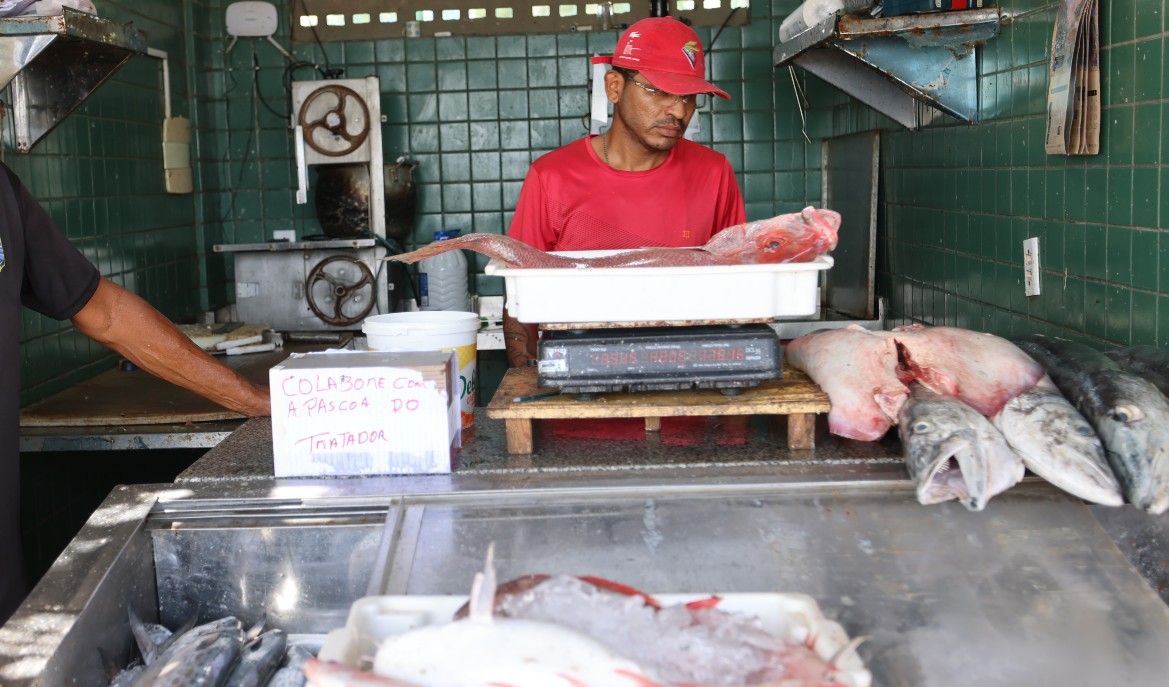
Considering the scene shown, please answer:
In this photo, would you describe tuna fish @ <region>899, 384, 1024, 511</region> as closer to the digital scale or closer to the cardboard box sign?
the digital scale

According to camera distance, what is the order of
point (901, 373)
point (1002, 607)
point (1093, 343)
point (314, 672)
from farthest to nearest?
point (1093, 343) < point (901, 373) < point (1002, 607) < point (314, 672)

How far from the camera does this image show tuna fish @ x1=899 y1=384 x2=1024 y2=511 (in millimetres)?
1896

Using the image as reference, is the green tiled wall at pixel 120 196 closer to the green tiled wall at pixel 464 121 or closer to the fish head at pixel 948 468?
the green tiled wall at pixel 464 121

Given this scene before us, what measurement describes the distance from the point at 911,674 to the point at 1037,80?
81.0 inches

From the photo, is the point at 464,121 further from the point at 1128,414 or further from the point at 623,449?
the point at 1128,414

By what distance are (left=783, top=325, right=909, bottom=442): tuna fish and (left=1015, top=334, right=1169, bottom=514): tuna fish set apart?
338 millimetres

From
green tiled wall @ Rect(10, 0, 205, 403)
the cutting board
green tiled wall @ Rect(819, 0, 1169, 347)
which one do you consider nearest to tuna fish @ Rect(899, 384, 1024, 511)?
green tiled wall @ Rect(819, 0, 1169, 347)

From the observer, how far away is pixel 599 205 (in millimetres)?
3430

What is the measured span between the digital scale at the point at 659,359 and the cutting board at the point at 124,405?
1.79 metres

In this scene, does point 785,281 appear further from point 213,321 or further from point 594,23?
point 213,321

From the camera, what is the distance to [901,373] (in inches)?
89.9

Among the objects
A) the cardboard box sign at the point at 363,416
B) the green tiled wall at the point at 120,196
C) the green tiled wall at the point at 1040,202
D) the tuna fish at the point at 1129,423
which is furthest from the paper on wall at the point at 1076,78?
the green tiled wall at the point at 120,196

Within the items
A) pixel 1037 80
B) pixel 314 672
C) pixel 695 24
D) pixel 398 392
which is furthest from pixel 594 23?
pixel 314 672

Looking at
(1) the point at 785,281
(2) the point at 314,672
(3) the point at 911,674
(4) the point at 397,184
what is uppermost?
(4) the point at 397,184
